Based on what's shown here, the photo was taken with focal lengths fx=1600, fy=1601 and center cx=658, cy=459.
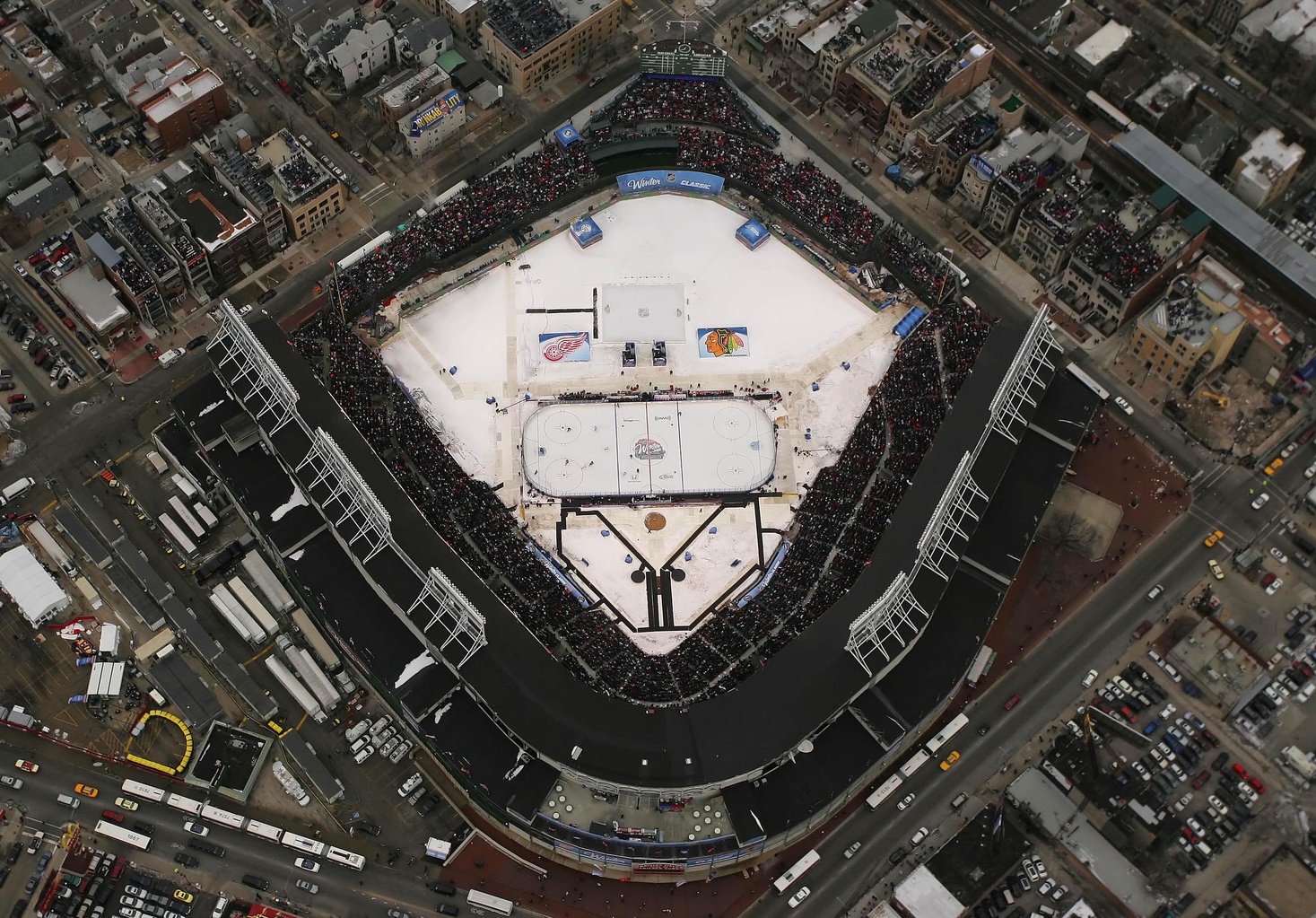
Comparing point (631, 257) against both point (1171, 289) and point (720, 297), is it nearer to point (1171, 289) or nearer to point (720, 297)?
point (720, 297)

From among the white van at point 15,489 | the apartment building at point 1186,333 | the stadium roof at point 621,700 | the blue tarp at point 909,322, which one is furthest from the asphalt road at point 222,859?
the apartment building at point 1186,333

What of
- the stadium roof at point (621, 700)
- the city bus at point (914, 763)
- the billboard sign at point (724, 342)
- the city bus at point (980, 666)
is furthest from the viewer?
the billboard sign at point (724, 342)

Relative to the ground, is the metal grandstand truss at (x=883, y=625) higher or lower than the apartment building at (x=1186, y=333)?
lower

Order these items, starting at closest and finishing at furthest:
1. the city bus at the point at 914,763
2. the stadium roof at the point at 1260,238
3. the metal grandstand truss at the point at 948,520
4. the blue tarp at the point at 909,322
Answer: the city bus at the point at 914,763 < the metal grandstand truss at the point at 948,520 < the blue tarp at the point at 909,322 < the stadium roof at the point at 1260,238

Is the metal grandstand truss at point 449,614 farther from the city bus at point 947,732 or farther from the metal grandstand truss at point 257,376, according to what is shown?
the city bus at point 947,732

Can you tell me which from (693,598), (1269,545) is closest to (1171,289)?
(1269,545)

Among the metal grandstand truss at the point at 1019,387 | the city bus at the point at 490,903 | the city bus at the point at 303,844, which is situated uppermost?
the city bus at the point at 303,844

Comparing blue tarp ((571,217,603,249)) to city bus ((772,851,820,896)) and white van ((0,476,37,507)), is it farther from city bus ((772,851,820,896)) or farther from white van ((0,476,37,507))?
city bus ((772,851,820,896))
